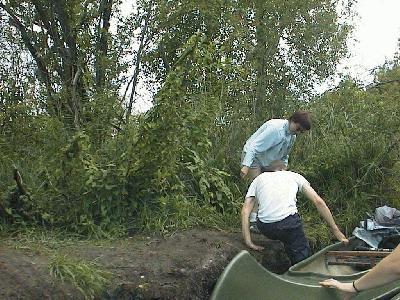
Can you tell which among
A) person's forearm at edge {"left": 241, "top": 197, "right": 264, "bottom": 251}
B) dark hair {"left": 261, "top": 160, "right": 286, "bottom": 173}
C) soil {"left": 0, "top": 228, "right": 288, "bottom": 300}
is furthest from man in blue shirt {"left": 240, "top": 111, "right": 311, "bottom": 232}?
soil {"left": 0, "top": 228, "right": 288, "bottom": 300}

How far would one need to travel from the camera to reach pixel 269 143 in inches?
276

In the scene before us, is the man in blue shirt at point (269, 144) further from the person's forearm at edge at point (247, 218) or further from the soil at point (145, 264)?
the soil at point (145, 264)

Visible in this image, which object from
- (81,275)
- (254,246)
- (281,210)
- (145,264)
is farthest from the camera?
(254,246)

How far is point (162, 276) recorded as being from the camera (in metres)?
5.21

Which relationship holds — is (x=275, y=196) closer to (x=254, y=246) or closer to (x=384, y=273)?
(x=254, y=246)

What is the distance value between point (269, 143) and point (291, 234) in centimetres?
128

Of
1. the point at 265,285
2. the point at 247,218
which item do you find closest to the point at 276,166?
the point at 247,218

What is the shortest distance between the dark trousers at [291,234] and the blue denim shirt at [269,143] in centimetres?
105

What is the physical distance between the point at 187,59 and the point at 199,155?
1.40 meters

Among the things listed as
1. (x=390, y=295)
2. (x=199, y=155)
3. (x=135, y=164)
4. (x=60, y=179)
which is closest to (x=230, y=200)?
(x=199, y=155)

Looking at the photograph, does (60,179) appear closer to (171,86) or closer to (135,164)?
(135,164)

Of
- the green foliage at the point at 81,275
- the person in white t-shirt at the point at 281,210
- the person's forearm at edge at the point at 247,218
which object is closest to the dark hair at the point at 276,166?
the person in white t-shirt at the point at 281,210

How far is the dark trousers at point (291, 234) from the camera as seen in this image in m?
6.02

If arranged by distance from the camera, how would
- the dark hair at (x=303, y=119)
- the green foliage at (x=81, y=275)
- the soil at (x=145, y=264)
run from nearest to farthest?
the soil at (x=145, y=264) → the green foliage at (x=81, y=275) → the dark hair at (x=303, y=119)
